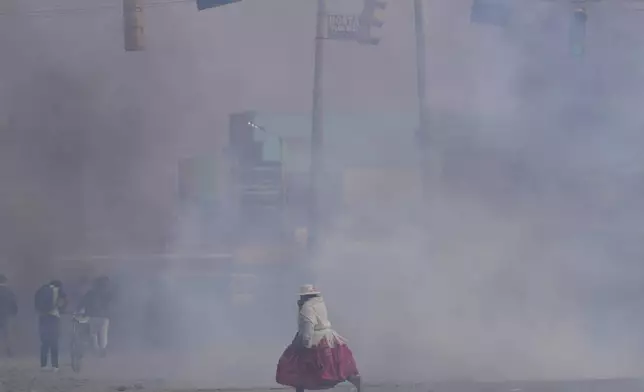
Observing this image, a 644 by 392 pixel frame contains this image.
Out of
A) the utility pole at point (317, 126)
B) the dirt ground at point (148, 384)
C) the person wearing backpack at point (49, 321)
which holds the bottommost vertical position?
the dirt ground at point (148, 384)

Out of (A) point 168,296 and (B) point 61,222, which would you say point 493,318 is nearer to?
(A) point 168,296

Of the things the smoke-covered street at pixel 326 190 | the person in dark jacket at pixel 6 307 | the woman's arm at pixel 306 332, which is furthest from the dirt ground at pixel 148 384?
the woman's arm at pixel 306 332

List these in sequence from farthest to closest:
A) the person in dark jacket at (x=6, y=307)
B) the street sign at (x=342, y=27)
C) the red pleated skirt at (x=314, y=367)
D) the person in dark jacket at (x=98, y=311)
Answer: the street sign at (x=342, y=27) → the person in dark jacket at (x=6, y=307) → the person in dark jacket at (x=98, y=311) → the red pleated skirt at (x=314, y=367)

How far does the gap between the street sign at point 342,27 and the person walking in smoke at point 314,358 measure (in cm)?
715

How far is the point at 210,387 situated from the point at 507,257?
424 cm

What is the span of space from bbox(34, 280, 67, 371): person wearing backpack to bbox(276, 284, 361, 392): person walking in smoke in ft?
14.5

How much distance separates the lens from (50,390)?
1026cm

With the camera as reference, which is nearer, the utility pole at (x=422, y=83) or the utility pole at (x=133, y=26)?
the utility pole at (x=133, y=26)

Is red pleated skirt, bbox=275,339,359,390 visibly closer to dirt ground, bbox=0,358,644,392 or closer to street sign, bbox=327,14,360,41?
dirt ground, bbox=0,358,644,392

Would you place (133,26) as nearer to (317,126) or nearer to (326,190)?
(326,190)

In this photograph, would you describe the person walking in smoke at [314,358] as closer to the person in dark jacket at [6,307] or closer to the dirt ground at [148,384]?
the dirt ground at [148,384]

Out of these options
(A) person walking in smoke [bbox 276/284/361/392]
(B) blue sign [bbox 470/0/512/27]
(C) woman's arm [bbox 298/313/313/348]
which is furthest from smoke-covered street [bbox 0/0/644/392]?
(C) woman's arm [bbox 298/313/313/348]

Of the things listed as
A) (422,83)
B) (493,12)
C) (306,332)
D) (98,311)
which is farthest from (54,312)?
(493,12)

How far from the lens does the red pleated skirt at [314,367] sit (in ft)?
26.7
